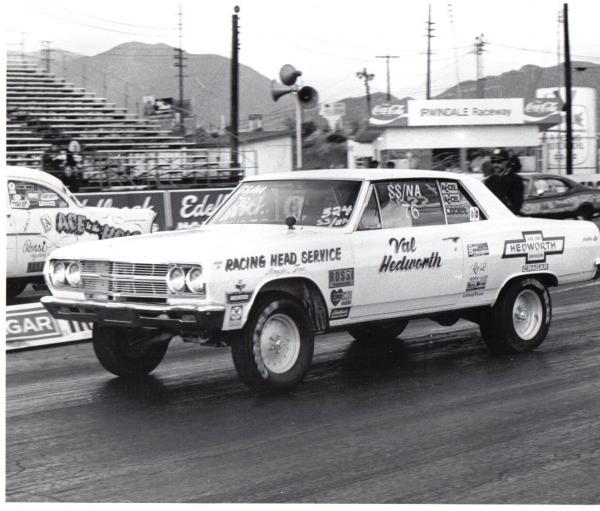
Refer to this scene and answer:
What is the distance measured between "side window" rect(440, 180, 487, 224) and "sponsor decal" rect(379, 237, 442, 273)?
51cm

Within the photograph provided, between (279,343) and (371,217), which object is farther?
(371,217)

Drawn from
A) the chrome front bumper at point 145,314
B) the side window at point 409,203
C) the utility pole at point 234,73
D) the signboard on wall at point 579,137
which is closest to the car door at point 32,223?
the chrome front bumper at point 145,314

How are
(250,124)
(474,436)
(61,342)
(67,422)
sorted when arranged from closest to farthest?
(474,436) → (67,422) → (61,342) → (250,124)

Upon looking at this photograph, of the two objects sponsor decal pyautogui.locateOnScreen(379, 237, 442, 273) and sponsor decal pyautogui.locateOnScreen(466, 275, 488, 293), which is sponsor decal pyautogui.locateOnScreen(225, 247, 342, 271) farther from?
sponsor decal pyautogui.locateOnScreen(466, 275, 488, 293)

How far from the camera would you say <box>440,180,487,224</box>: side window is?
8023 millimetres

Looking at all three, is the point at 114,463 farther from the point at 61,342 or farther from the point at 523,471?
the point at 61,342

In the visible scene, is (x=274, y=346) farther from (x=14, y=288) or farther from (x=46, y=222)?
(x=14, y=288)

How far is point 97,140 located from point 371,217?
72.6ft

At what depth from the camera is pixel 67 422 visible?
6.14 meters

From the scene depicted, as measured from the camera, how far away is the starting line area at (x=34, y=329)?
9.09 metres

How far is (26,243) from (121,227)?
1.40 m

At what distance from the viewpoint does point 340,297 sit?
7.04 meters

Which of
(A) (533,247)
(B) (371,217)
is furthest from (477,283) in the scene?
(B) (371,217)

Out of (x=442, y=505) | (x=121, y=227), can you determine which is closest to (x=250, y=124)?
(x=121, y=227)
